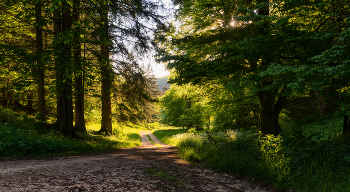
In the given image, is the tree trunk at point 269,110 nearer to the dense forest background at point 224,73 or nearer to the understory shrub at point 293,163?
the dense forest background at point 224,73

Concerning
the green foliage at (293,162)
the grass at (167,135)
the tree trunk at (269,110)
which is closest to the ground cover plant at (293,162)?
the green foliage at (293,162)

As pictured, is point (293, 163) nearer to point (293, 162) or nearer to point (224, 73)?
point (293, 162)

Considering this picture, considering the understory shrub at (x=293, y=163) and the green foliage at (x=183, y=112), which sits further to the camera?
the green foliage at (x=183, y=112)

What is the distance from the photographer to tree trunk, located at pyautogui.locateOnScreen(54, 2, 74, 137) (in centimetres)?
763

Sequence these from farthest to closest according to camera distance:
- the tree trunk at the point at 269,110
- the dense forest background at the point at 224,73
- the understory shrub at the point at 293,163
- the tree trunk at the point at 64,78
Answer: the tree trunk at the point at 269,110 → the tree trunk at the point at 64,78 → the dense forest background at the point at 224,73 → the understory shrub at the point at 293,163

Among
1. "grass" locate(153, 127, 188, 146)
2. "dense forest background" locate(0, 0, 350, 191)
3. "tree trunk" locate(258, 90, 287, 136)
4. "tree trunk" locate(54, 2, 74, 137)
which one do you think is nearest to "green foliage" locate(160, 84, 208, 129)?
"grass" locate(153, 127, 188, 146)

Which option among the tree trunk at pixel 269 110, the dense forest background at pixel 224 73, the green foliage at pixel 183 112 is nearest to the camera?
the dense forest background at pixel 224 73

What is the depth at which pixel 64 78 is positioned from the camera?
806cm

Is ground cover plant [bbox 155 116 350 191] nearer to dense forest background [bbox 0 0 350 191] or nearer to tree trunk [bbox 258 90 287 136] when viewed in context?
dense forest background [bbox 0 0 350 191]

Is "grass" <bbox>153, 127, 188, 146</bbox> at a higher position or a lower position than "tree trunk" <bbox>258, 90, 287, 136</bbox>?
lower

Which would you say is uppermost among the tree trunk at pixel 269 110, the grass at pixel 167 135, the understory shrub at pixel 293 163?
the tree trunk at pixel 269 110

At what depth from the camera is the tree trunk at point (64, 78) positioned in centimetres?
763

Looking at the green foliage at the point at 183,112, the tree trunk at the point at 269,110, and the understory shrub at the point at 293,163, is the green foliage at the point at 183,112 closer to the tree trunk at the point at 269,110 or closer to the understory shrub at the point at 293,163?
the tree trunk at the point at 269,110

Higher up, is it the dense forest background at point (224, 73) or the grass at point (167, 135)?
the dense forest background at point (224, 73)
